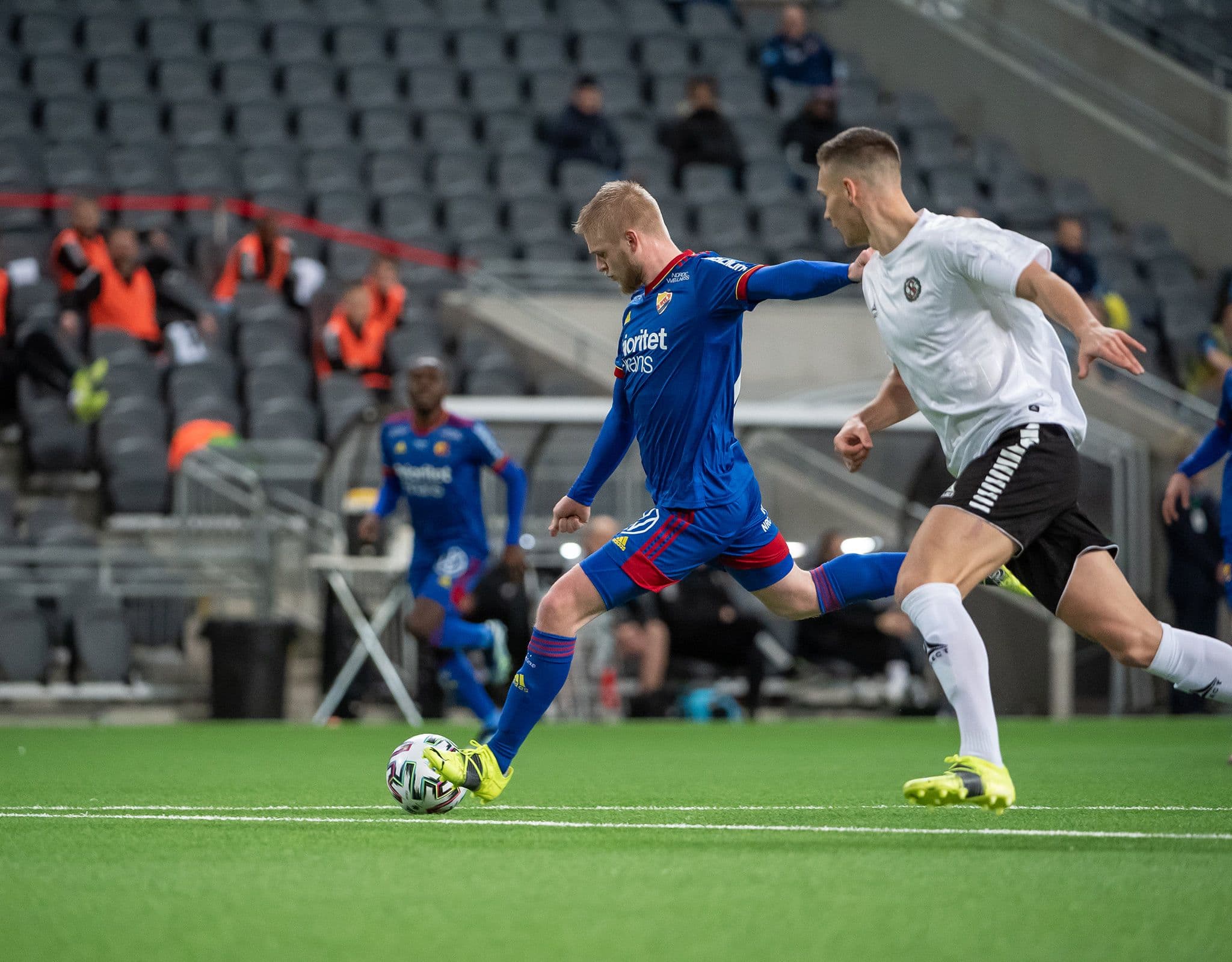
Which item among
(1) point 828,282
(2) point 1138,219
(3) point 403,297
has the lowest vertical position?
(1) point 828,282

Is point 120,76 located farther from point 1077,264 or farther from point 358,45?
point 1077,264

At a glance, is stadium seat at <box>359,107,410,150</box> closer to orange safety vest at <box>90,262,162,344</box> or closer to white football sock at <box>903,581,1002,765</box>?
orange safety vest at <box>90,262,162,344</box>

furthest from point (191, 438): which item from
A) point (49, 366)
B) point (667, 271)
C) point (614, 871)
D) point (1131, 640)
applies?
point (614, 871)

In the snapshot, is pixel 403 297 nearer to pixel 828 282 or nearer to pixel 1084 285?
pixel 1084 285

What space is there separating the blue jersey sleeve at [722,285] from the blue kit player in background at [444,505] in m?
4.63

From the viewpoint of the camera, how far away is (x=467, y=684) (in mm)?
10805

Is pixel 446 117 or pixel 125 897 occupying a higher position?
pixel 446 117

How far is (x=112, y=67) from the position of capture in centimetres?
1973

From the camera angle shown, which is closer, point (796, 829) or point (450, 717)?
point (796, 829)

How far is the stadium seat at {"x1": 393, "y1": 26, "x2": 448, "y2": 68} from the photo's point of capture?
2089 cm

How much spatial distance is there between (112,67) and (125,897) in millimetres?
17195

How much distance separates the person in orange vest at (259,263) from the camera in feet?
54.5

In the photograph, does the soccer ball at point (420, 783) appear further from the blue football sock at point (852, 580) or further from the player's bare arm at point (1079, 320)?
the player's bare arm at point (1079, 320)

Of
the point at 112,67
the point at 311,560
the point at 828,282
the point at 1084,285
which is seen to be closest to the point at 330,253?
the point at 112,67
